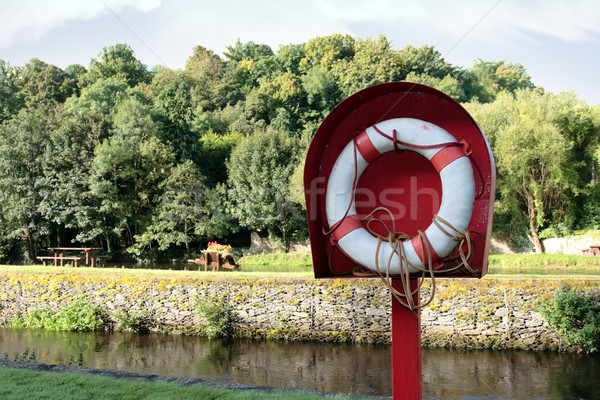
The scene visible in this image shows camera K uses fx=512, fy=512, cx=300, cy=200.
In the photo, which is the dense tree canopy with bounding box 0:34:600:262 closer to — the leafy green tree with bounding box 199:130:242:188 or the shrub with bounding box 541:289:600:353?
the leafy green tree with bounding box 199:130:242:188

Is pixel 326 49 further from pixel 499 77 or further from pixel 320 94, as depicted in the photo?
pixel 499 77

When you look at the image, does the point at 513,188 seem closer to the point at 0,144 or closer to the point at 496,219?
the point at 496,219

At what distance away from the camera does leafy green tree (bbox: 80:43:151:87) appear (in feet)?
164

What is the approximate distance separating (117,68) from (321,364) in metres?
51.4

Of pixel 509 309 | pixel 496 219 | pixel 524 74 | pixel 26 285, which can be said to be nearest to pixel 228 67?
pixel 524 74

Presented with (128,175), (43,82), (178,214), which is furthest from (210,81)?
(178,214)

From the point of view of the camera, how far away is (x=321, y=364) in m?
8.75

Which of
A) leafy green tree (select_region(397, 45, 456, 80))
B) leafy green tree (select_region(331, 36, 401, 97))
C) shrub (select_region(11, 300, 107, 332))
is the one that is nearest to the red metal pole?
shrub (select_region(11, 300, 107, 332))

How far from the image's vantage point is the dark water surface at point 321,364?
24.6 ft

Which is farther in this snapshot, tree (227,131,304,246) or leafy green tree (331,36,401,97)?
leafy green tree (331,36,401,97)

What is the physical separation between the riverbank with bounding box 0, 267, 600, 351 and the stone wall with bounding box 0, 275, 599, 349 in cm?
2

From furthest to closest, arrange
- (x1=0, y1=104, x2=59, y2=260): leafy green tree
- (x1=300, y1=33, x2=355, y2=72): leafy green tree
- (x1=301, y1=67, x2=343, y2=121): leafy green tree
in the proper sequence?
(x1=300, y1=33, x2=355, y2=72): leafy green tree < (x1=301, y1=67, x2=343, y2=121): leafy green tree < (x1=0, y1=104, x2=59, y2=260): leafy green tree

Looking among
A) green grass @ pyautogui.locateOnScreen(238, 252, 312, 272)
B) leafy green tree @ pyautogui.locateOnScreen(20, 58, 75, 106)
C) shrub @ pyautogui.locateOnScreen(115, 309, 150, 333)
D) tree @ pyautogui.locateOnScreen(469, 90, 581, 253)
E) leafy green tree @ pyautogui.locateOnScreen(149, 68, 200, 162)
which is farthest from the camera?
leafy green tree @ pyautogui.locateOnScreen(20, 58, 75, 106)

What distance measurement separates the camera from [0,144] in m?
27.1
